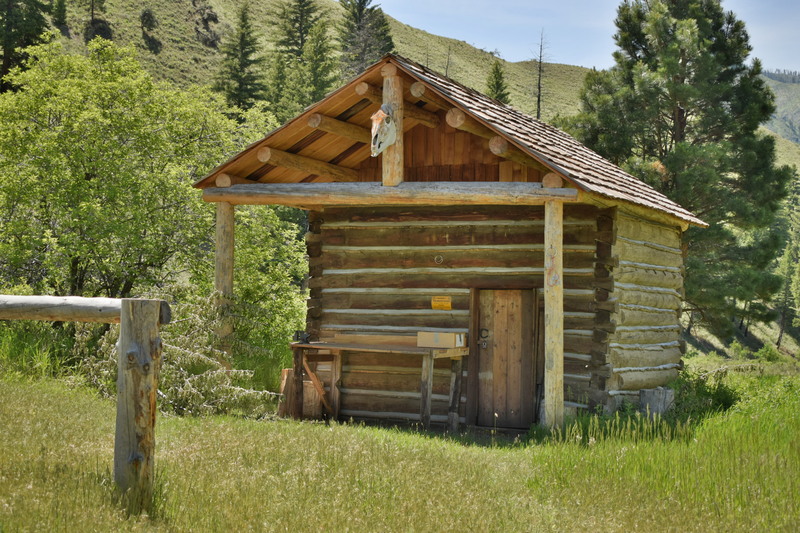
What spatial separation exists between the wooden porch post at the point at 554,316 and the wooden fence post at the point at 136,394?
18.9 ft

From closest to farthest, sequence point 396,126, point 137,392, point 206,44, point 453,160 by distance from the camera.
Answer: point 137,392, point 396,126, point 453,160, point 206,44

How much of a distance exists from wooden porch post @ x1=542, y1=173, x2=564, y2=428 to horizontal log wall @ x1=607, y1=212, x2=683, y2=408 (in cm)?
169

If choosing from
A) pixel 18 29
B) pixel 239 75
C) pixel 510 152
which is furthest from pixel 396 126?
pixel 18 29

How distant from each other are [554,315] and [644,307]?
11.3ft

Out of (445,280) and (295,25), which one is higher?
(295,25)

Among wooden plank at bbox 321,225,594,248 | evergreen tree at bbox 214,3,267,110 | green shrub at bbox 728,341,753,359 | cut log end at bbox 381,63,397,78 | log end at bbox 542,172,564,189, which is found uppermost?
evergreen tree at bbox 214,3,267,110

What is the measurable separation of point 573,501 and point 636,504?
50cm

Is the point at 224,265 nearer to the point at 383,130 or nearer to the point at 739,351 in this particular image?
the point at 383,130

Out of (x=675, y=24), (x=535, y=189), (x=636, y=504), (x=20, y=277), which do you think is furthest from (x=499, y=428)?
(x=675, y=24)

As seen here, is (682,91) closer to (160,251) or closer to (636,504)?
(160,251)

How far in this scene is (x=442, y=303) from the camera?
40.2ft

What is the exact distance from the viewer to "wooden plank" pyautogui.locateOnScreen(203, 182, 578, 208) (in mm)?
9992

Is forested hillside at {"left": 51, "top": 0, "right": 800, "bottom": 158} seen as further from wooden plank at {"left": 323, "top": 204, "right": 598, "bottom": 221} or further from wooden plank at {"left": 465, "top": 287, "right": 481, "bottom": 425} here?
wooden plank at {"left": 465, "top": 287, "right": 481, "bottom": 425}

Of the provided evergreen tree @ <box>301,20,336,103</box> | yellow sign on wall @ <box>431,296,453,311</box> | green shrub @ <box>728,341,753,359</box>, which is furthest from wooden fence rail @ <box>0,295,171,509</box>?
evergreen tree @ <box>301,20,336,103</box>
